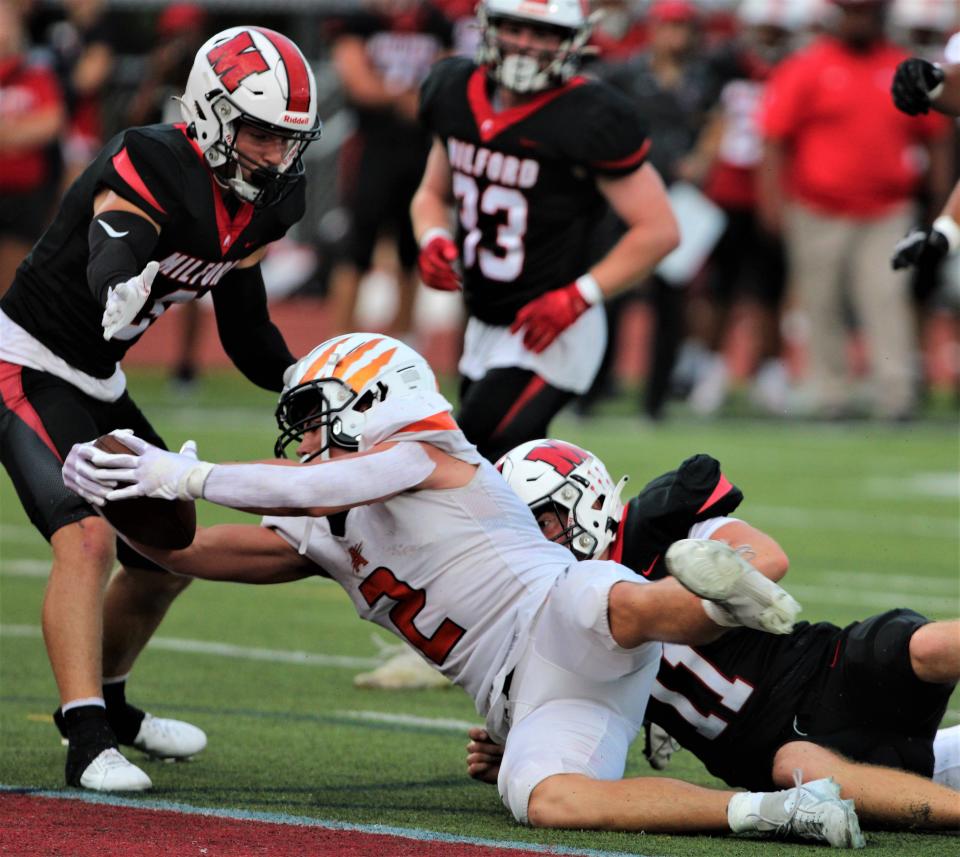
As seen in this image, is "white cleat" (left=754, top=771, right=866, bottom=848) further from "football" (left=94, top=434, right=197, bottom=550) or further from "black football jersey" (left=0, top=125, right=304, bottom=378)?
"black football jersey" (left=0, top=125, right=304, bottom=378)

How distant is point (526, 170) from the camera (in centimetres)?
611

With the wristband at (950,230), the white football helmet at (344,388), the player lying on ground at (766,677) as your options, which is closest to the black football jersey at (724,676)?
the player lying on ground at (766,677)

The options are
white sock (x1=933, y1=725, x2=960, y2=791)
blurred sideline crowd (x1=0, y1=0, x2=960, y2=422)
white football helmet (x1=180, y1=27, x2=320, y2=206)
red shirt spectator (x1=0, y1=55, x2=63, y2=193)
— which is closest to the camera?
white sock (x1=933, y1=725, x2=960, y2=791)

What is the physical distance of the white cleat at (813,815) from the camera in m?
3.80

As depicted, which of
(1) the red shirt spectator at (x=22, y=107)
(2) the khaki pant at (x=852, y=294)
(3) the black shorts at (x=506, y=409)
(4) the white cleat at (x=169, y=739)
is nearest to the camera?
(4) the white cleat at (x=169, y=739)

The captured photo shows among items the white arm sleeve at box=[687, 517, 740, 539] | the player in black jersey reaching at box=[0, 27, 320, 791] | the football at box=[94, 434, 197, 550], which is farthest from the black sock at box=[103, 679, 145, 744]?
the white arm sleeve at box=[687, 517, 740, 539]

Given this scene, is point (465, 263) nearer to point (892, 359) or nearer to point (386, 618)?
point (386, 618)

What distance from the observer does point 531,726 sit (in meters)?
4.03

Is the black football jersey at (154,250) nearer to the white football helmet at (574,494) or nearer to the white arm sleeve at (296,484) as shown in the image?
the white arm sleeve at (296,484)

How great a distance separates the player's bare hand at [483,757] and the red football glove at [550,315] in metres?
1.83

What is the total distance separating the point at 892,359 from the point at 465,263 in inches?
255

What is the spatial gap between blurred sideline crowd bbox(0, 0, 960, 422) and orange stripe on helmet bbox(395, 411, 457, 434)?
7071mm

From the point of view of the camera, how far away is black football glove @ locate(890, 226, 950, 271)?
5648mm

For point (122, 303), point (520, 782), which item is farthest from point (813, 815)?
point (122, 303)
